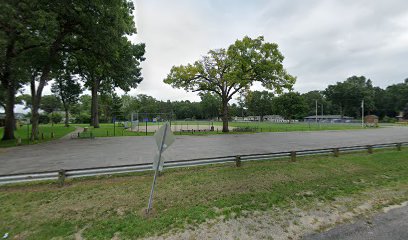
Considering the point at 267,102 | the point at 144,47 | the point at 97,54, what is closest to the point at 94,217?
the point at 97,54

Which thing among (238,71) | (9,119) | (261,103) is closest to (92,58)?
(9,119)

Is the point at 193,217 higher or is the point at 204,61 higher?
the point at 204,61

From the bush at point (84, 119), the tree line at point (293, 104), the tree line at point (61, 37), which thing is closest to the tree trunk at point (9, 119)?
the tree line at point (61, 37)

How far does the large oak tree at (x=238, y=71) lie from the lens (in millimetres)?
23156

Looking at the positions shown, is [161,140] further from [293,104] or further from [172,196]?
[293,104]

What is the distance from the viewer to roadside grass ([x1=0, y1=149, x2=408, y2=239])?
3795 millimetres

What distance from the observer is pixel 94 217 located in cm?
410

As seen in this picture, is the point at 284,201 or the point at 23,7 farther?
the point at 23,7

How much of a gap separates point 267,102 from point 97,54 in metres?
84.3

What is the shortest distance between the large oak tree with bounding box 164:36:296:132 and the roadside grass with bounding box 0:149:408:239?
1724 centimetres

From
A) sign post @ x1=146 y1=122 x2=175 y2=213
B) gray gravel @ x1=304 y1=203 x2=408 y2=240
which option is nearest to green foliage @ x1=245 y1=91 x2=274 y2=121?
gray gravel @ x1=304 y1=203 x2=408 y2=240

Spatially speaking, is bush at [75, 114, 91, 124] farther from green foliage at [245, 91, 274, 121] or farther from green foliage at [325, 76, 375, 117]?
green foliage at [325, 76, 375, 117]

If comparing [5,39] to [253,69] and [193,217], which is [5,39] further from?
[253,69]

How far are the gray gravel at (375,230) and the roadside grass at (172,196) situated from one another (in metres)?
1.00
